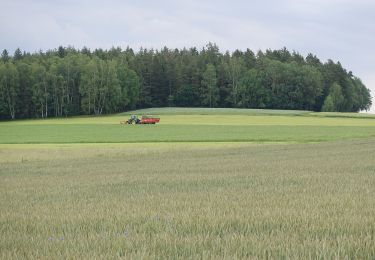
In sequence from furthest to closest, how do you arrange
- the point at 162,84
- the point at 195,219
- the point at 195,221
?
the point at 162,84 < the point at 195,219 < the point at 195,221

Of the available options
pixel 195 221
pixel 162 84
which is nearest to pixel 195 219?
pixel 195 221

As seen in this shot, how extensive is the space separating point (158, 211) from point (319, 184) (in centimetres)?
584

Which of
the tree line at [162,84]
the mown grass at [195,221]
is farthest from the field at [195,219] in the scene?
the tree line at [162,84]

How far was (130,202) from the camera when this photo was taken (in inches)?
418

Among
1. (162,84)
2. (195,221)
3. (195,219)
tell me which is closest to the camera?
(195,221)

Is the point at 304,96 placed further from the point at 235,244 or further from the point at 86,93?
the point at 235,244

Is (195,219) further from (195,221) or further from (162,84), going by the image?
(162,84)

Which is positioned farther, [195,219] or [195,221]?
[195,219]

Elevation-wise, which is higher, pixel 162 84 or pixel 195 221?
pixel 162 84

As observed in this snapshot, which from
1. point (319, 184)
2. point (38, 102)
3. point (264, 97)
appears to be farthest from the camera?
point (264, 97)

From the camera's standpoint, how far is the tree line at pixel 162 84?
122688mm

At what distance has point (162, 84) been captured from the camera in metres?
144

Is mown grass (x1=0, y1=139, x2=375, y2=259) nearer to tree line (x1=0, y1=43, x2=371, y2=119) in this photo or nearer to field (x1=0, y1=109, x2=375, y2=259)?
field (x1=0, y1=109, x2=375, y2=259)

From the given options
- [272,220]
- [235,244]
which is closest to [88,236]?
[235,244]
